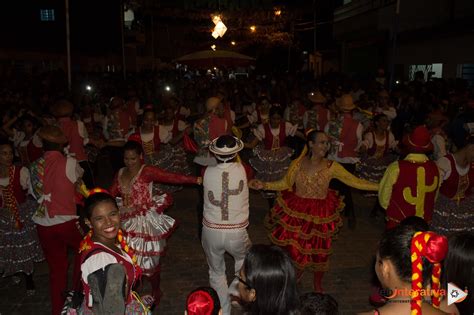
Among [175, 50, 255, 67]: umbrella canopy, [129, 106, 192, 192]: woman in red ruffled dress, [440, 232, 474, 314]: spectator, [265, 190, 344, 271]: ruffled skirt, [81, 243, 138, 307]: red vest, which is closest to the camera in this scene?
[440, 232, 474, 314]: spectator

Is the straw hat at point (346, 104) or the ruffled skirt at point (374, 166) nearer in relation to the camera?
the straw hat at point (346, 104)

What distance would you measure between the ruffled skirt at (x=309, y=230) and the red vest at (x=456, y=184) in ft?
4.42

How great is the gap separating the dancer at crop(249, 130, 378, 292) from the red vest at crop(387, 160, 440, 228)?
0.42 metres

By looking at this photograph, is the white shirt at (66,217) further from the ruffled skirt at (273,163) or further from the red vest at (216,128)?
the ruffled skirt at (273,163)

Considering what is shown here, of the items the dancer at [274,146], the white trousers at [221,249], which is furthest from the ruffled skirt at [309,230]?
the dancer at [274,146]

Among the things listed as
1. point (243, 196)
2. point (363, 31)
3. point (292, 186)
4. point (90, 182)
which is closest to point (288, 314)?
point (243, 196)

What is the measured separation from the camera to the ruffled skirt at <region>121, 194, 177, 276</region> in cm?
528

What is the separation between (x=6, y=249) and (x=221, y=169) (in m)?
2.94

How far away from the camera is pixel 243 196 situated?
5.01 metres

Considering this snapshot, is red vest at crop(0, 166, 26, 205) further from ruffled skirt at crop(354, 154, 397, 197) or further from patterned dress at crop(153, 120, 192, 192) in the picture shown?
ruffled skirt at crop(354, 154, 397, 197)

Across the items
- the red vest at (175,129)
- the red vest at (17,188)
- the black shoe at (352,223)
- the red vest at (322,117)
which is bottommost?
the black shoe at (352,223)

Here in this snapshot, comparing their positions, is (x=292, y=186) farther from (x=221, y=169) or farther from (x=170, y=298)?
(x=170, y=298)

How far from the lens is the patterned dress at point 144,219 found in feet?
17.4

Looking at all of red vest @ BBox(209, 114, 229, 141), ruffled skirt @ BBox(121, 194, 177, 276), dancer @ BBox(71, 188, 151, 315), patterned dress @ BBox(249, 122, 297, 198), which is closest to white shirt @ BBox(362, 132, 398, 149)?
patterned dress @ BBox(249, 122, 297, 198)
